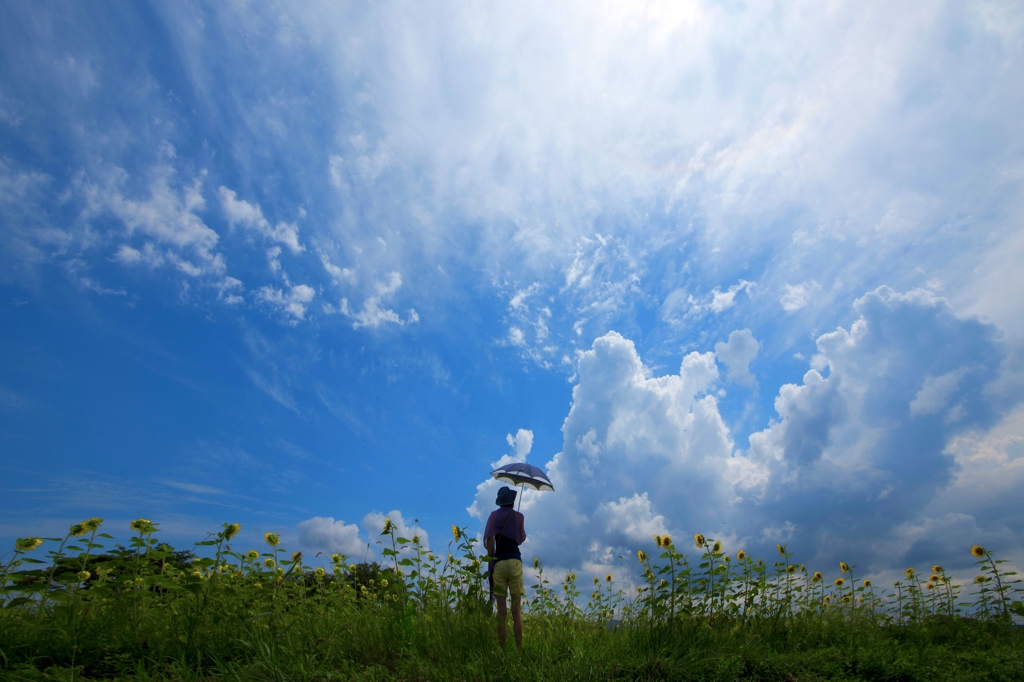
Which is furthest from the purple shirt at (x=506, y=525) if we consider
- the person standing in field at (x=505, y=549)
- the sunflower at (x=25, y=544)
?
the sunflower at (x=25, y=544)

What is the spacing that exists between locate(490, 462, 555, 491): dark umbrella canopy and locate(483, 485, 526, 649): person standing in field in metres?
0.97

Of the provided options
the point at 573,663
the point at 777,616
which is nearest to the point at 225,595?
the point at 573,663

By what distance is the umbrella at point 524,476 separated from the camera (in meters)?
8.49

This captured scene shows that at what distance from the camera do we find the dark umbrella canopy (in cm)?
849

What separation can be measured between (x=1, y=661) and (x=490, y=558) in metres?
4.82

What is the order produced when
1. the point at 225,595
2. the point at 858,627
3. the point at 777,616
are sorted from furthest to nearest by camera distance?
the point at 858,627
the point at 777,616
the point at 225,595

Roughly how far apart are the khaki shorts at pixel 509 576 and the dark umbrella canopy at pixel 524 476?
1631 mm

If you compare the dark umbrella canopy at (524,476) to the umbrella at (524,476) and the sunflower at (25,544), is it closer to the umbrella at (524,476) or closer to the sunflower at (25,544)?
the umbrella at (524,476)

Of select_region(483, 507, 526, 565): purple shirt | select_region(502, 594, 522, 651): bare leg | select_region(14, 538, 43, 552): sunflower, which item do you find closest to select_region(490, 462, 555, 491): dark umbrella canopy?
select_region(483, 507, 526, 565): purple shirt

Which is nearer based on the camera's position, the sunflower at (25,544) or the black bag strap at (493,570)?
the sunflower at (25,544)

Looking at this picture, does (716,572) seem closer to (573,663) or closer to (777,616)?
Result: (777,616)

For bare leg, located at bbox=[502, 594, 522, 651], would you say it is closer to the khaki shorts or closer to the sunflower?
the khaki shorts

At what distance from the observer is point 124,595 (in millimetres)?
5062

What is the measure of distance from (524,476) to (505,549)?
1.50 meters
